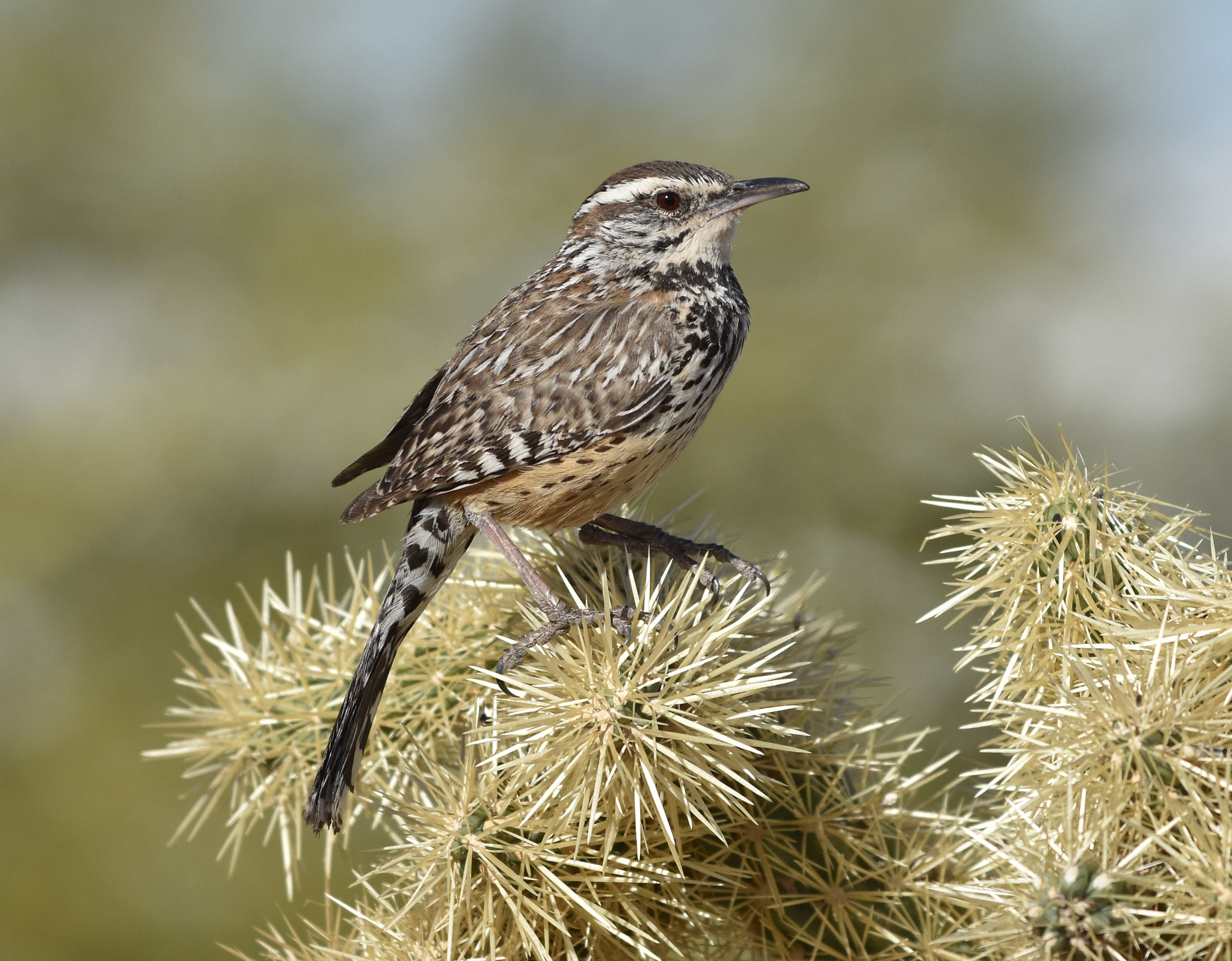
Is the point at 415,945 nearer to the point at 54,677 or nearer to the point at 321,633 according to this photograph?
the point at 321,633

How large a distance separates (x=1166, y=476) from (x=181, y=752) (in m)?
4.90

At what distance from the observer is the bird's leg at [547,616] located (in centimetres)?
125

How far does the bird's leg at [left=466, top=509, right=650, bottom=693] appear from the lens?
1250mm

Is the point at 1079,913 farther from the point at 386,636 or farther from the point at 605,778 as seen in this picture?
the point at 386,636

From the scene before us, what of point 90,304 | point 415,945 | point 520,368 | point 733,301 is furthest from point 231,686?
point 90,304

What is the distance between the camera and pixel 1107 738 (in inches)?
34.3

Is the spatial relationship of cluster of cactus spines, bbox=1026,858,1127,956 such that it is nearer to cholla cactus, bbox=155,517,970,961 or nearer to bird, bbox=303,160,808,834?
cholla cactus, bbox=155,517,970,961

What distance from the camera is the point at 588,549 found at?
160cm

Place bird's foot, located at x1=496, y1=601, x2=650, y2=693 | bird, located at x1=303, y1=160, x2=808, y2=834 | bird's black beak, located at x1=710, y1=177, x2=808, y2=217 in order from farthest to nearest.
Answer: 1. bird's black beak, located at x1=710, y1=177, x2=808, y2=217
2. bird, located at x1=303, y1=160, x2=808, y2=834
3. bird's foot, located at x1=496, y1=601, x2=650, y2=693

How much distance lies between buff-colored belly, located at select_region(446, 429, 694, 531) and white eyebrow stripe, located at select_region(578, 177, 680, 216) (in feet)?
1.53

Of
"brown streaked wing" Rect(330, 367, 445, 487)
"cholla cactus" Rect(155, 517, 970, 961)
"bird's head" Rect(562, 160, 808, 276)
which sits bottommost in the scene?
"cholla cactus" Rect(155, 517, 970, 961)

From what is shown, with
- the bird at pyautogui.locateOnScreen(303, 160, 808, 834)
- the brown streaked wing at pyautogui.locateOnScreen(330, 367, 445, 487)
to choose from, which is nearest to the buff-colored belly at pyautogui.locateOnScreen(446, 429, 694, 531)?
the bird at pyautogui.locateOnScreen(303, 160, 808, 834)

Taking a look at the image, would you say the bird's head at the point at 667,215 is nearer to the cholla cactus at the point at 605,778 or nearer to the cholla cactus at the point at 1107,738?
the cholla cactus at the point at 605,778

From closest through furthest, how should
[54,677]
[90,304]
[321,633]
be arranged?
1. [321,633]
2. [54,677]
3. [90,304]
